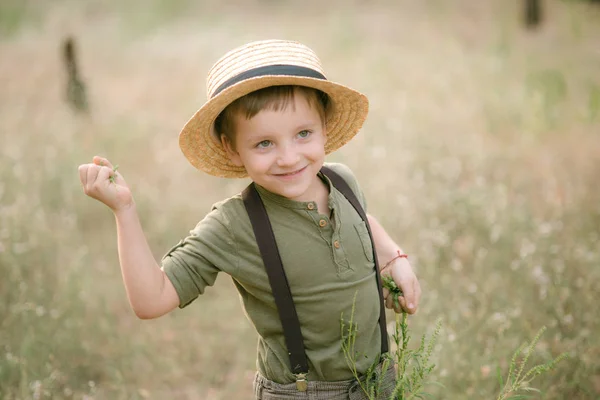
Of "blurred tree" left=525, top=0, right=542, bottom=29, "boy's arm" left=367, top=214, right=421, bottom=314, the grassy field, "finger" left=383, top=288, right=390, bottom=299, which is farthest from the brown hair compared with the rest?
"blurred tree" left=525, top=0, right=542, bottom=29

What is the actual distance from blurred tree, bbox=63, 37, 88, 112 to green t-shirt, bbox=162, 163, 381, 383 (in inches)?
127

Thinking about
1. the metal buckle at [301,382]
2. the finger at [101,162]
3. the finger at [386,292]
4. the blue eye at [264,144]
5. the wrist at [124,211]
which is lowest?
the metal buckle at [301,382]

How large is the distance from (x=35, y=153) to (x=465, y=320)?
146 inches

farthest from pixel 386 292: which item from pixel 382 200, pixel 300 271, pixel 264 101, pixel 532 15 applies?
pixel 532 15

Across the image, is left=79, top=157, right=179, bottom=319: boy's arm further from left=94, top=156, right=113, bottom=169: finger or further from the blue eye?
the blue eye

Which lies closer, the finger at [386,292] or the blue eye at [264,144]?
the blue eye at [264,144]

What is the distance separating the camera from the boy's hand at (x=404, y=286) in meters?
2.20

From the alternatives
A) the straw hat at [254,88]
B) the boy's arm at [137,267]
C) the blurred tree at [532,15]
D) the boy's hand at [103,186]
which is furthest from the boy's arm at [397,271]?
the blurred tree at [532,15]

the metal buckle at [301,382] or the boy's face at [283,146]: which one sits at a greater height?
the boy's face at [283,146]

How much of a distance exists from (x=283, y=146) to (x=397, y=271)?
0.68 meters

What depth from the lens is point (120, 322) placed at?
382 cm

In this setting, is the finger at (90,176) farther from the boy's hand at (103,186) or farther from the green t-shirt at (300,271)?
the green t-shirt at (300,271)

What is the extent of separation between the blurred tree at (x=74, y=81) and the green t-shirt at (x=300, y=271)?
10.6 ft

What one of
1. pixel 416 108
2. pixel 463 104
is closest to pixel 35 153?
pixel 416 108
